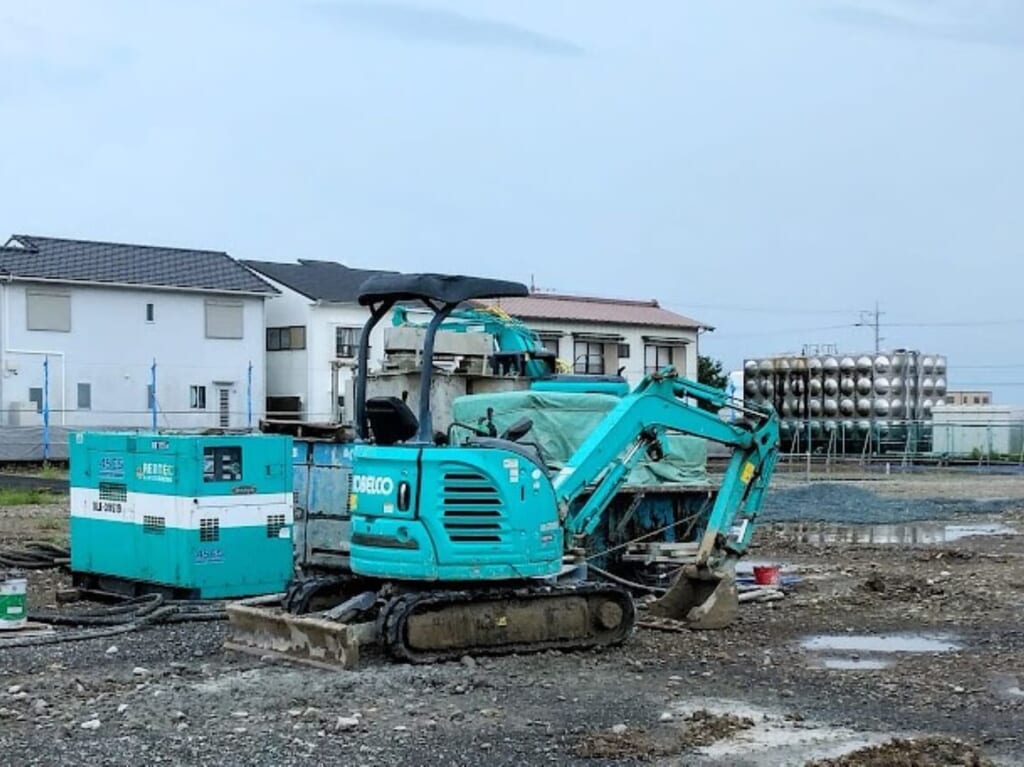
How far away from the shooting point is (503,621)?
35.6ft

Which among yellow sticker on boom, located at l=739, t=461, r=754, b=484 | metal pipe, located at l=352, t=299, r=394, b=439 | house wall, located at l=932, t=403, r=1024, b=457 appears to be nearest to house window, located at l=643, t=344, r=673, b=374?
house wall, located at l=932, t=403, r=1024, b=457

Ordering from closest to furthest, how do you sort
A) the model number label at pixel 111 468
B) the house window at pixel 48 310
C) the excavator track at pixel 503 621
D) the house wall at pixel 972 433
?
the excavator track at pixel 503 621
the model number label at pixel 111 468
the house window at pixel 48 310
the house wall at pixel 972 433

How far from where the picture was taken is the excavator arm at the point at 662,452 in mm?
11828

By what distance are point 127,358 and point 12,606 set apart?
3473cm

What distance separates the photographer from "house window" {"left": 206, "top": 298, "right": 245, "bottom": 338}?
48.0 m

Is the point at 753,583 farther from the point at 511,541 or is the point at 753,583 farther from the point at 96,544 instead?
the point at 96,544

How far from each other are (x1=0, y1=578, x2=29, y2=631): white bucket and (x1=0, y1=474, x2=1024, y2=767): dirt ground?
0.94 m

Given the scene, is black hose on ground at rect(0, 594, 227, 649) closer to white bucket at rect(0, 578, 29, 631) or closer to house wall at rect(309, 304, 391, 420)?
white bucket at rect(0, 578, 29, 631)

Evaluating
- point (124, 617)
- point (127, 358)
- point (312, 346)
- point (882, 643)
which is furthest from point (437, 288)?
point (312, 346)

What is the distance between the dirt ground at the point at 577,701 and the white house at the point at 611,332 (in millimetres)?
41243

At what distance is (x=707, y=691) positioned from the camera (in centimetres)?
992

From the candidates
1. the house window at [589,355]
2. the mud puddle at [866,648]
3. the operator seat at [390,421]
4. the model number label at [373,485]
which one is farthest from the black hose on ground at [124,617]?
the house window at [589,355]

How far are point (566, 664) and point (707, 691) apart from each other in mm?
1231

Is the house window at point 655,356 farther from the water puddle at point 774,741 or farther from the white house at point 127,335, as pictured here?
the water puddle at point 774,741
